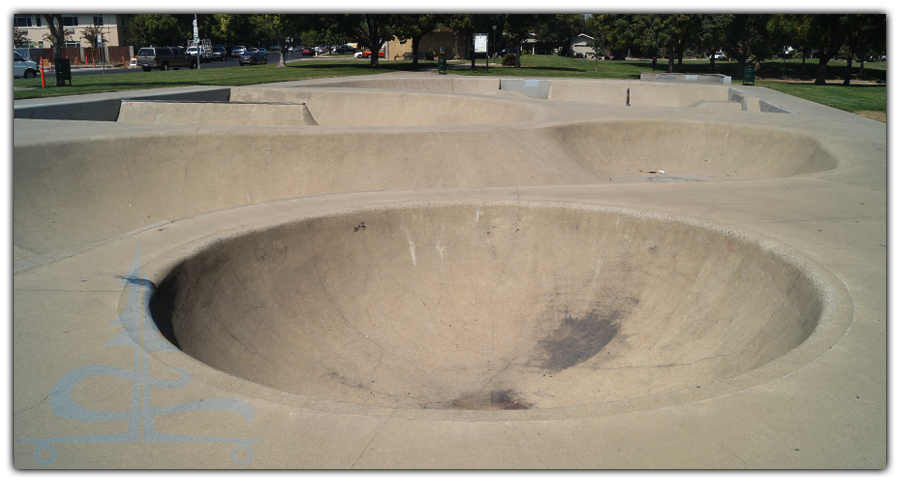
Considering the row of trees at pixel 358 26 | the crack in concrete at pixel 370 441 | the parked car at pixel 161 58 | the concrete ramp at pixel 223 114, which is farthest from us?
the parked car at pixel 161 58

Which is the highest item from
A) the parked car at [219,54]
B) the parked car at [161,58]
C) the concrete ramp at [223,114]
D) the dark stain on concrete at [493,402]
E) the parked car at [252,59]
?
the parked car at [219,54]

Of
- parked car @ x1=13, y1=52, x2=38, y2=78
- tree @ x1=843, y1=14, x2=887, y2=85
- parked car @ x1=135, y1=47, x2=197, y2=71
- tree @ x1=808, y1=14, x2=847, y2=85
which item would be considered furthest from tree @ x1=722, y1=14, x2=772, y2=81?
parked car @ x1=13, y1=52, x2=38, y2=78

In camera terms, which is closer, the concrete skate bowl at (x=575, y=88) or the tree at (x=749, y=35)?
the concrete skate bowl at (x=575, y=88)

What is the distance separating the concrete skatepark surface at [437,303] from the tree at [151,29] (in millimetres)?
60604

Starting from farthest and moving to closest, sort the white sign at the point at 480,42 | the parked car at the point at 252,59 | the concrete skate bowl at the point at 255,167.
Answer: the parked car at the point at 252,59
the white sign at the point at 480,42
the concrete skate bowl at the point at 255,167

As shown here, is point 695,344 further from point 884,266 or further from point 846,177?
point 846,177

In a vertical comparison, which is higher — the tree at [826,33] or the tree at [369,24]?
the tree at [369,24]

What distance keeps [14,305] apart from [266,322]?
249cm

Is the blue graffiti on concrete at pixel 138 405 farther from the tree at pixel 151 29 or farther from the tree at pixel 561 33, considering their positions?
the tree at pixel 561 33

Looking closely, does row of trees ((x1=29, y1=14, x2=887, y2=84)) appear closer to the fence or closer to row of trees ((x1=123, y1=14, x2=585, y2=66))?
row of trees ((x1=123, y1=14, x2=585, y2=66))

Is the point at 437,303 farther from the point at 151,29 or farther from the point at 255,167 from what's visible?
the point at 151,29

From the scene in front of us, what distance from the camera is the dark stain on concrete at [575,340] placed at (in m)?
7.61

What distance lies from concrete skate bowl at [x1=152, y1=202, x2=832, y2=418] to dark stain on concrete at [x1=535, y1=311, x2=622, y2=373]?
0.9 inches

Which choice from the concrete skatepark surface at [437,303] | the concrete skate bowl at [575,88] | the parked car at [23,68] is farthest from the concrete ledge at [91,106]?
the parked car at [23,68]
